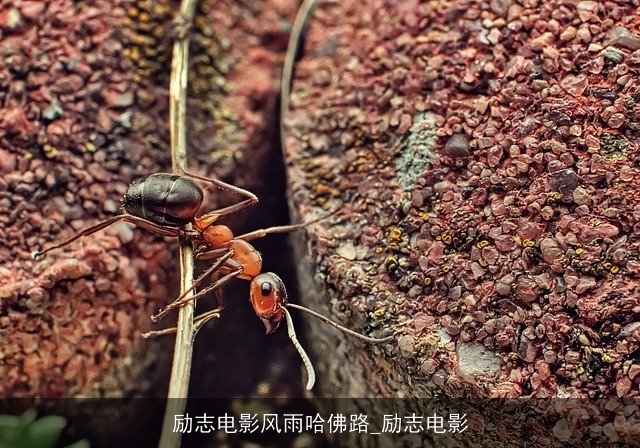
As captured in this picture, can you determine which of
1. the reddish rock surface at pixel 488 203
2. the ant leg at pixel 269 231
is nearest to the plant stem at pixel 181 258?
the ant leg at pixel 269 231

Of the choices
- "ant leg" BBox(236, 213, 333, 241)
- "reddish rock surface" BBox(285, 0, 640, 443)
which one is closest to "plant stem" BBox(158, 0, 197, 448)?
"ant leg" BBox(236, 213, 333, 241)

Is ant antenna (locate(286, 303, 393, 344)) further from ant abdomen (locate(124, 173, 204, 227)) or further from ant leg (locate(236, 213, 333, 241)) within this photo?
ant abdomen (locate(124, 173, 204, 227))

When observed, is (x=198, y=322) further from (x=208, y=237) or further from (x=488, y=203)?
(x=488, y=203)

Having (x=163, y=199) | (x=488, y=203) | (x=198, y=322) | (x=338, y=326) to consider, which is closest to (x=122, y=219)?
(x=163, y=199)

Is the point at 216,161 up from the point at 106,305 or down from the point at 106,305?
up

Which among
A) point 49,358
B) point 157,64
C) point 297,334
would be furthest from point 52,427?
point 157,64

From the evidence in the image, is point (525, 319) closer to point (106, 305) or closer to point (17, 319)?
point (106, 305)

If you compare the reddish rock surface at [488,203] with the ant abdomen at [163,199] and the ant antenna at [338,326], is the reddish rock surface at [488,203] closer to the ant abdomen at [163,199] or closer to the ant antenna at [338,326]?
the ant antenna at [338,326]
